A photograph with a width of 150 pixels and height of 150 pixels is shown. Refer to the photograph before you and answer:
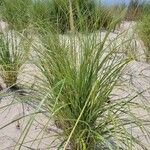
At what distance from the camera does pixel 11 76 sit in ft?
8.52

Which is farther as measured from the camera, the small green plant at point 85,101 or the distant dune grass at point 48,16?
the distant dune grass at point 48,16

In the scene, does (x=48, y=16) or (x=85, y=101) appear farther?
(x=48, y=16)

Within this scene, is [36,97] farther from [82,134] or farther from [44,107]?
[82,134]

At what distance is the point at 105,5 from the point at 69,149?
2.11m

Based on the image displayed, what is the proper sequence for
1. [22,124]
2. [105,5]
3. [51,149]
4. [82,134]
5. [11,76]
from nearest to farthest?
1. [82,134]
2. [51,149]
3. [22,124]
4. [11,76]
5. [105,5]

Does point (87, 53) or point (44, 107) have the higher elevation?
point (87, 53)

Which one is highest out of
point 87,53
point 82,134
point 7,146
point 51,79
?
point 87,53

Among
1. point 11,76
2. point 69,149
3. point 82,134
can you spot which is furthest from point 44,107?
point 11,76

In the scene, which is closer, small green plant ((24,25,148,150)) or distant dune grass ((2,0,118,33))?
small green plant ((24,25,148,150))

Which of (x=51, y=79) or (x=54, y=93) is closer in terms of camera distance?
(x=54, y=93)

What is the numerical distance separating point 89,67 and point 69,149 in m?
0.37

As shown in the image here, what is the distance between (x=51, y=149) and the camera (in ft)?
6.22

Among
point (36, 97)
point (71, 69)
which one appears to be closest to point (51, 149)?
point (36, 97)

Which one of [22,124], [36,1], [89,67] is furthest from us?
[36,1]
